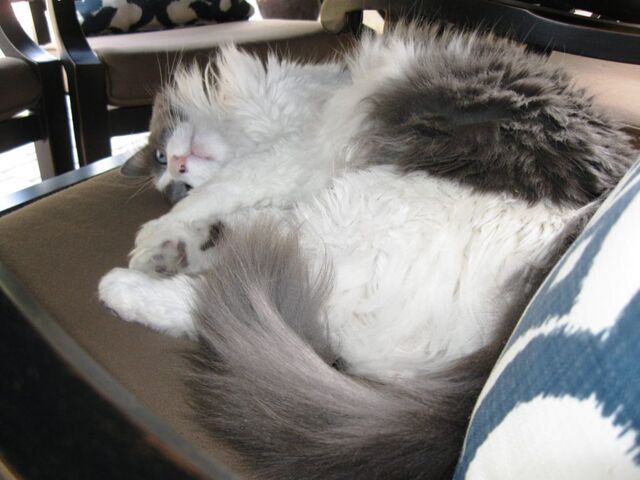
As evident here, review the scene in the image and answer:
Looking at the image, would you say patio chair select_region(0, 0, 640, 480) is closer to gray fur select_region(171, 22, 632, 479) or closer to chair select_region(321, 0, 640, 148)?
gray fur select_region(171, 22, 632, 479)

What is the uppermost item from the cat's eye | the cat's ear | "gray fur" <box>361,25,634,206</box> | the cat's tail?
"gray fur" <box>361,25,634,206</box>

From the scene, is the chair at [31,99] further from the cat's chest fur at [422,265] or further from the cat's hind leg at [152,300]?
the cat's chest fur at [422,265]

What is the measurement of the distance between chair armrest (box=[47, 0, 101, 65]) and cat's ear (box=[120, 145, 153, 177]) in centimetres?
70

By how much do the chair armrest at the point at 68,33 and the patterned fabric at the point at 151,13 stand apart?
261 millimetres

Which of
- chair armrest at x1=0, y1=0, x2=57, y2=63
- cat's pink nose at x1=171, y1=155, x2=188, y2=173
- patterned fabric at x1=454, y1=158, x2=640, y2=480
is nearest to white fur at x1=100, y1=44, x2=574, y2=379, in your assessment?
cat's pink nose at x1=171, y1=155, x2=188, y2=173

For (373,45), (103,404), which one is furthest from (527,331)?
(373,45)

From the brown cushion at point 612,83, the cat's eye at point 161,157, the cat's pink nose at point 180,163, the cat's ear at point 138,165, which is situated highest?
the brown cushion at point 612,83

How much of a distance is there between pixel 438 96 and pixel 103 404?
757 millimetres

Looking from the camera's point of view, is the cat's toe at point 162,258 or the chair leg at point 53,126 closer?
the cat's toe at point 162,258

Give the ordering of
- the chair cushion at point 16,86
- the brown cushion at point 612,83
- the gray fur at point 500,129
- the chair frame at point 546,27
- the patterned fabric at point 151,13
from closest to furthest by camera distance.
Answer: the gray fur at point 500,129 < the chair frame at point 546,27 < the brown cushion at point 612,83 < the chair cushion at point 16,86 < the patterned fabric at point 151,13

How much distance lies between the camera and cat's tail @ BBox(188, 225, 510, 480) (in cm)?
58

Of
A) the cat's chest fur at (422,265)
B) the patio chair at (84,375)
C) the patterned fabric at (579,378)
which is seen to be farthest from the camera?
the cat's chest fur at (422,265)

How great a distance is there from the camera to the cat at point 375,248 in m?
0.63

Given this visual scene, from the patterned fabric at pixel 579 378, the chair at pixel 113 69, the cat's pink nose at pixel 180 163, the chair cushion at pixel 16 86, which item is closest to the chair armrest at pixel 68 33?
the chair at pixel 113 69
